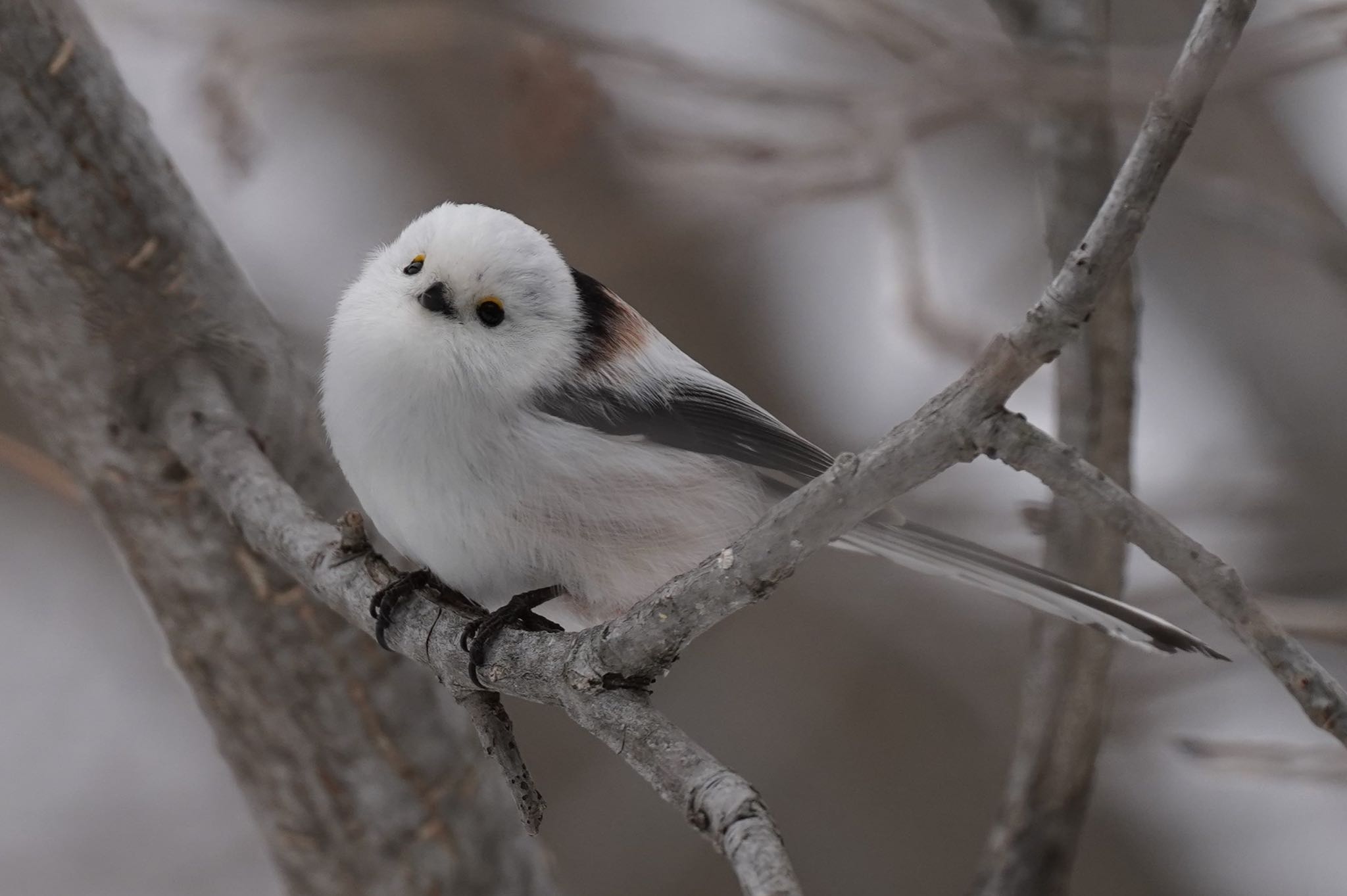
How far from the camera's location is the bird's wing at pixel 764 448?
1621mm

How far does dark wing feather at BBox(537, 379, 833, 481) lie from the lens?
1750 millimetres

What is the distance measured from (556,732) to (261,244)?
1558 mm

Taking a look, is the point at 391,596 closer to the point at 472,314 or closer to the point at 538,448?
the point at 538,448

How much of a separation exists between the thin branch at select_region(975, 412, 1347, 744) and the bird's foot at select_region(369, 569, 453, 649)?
3.12 ft

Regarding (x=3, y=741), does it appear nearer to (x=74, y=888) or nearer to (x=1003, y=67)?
(x=74, y=888)

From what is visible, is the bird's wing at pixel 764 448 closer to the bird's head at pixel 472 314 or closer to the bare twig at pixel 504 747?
the bird's head at pixel 472 314

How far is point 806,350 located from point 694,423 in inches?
66.7

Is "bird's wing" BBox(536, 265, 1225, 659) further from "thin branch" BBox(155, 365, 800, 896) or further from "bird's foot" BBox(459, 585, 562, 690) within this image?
"thin branch" BBox(155, 365, 800, 896)

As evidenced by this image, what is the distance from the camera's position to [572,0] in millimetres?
3604

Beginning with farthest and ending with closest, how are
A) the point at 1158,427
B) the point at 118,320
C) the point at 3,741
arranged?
the point at 3,741, the point at 1158,427, the point at 118,320

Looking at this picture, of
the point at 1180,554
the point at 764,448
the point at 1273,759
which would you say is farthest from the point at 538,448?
the point at 1273,759

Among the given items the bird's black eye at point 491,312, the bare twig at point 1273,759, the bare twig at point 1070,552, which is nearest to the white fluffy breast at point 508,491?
the bird's black eye at point 491,312

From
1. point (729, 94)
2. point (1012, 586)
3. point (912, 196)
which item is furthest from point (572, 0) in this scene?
point (1012, 586)

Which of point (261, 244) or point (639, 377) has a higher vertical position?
point (261, 244)
